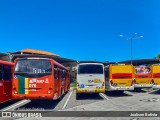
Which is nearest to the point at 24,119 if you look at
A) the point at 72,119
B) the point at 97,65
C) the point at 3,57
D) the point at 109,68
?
the point at 72,119

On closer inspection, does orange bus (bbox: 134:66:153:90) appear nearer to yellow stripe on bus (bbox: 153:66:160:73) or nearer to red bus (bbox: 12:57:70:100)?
yellow stripe on bus (bbox: 153:66:160:73)

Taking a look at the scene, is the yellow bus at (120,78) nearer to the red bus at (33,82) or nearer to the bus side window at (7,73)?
the red bus at (33,82)

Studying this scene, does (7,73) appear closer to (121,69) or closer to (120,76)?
(120,76)

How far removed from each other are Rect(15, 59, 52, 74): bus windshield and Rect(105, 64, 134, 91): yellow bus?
9047mm

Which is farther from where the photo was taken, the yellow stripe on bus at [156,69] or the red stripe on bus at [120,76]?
the yellow stripe on bus at [156,69]

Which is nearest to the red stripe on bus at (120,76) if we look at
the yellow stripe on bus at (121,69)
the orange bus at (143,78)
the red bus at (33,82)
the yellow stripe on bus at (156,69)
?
the yellow stripe on bus at (121,69)

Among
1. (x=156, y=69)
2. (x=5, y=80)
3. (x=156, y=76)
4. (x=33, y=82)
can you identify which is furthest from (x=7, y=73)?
(x=156, y=69)

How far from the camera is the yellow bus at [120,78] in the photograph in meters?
23.8

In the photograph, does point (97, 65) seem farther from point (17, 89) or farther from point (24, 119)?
point (24, 119)

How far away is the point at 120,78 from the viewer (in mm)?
23938

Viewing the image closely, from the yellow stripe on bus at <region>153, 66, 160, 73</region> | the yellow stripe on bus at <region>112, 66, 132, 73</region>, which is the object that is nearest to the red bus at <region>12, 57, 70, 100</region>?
the yellow stripe on bus at <region>112, 66, 132, 73</region>

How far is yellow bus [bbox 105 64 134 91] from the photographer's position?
78.1ft

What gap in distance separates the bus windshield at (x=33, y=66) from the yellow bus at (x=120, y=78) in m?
9.05

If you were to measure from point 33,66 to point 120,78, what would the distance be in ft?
32.7
